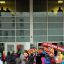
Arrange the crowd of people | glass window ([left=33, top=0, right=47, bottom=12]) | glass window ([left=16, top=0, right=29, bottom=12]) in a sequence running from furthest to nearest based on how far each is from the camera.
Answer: glass window ([left=33, top=0, right=47, bottom=12]) < glass window ([left=16, top=0, right=29, bottom=12]) < the crowd of people

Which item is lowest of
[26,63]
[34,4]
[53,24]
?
[26,63]

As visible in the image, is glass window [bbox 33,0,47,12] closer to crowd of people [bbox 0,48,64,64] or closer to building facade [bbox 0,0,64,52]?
building facade [bbox 0,0,64,52]

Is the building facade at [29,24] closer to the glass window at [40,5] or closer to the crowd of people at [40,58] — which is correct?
the glass window at [40,5]

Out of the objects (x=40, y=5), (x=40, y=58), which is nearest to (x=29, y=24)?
(x=40, y=5)

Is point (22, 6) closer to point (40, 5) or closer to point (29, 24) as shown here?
point (40, 5)

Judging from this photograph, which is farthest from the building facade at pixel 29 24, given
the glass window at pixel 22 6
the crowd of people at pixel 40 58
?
the crowd of people at pixel 40 58

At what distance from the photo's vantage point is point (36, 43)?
35.8 metres

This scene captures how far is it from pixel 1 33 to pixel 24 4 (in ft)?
14.1

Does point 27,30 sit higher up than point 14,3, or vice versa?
point 14,3

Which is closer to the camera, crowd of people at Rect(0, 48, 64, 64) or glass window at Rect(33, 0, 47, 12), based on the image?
crowd of people at Rect(0, 48, 64, 64)

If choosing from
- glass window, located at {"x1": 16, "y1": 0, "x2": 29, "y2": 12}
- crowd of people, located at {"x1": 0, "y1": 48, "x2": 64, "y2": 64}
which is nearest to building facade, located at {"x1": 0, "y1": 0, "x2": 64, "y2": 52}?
glass window, located at {"x1": 16, "y1": 0, "x2": 29, "y2": 12}

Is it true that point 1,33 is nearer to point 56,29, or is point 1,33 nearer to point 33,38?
point 33,38

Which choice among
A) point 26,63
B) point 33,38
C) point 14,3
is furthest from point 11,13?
point 26,63

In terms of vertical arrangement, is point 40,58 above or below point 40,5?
below
